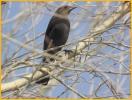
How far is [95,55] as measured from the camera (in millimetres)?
3904

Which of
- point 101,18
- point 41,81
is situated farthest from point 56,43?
point 101,18

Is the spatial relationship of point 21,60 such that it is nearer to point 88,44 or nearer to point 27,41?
point 27,41

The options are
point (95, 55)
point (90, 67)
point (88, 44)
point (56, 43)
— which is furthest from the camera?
point (56, 43)

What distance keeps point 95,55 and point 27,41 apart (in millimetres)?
627

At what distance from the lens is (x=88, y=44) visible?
425 cm

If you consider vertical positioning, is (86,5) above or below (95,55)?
above

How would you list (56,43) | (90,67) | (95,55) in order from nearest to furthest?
(90,67), (95,55), (56,43)

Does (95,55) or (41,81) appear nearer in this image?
(95,55)

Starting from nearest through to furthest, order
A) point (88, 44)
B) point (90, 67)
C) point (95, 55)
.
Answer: point (90, 67), point (95, 55), point (88, 44)

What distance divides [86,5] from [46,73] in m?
0.85

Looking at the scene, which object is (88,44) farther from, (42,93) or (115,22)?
(42,93)

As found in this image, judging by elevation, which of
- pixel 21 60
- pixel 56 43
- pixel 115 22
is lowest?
pixel 56 43

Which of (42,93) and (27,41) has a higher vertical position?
(27,41)

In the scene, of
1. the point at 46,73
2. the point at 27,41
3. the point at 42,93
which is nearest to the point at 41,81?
the point at 46,73
